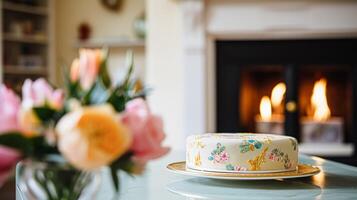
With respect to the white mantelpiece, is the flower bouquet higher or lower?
lower

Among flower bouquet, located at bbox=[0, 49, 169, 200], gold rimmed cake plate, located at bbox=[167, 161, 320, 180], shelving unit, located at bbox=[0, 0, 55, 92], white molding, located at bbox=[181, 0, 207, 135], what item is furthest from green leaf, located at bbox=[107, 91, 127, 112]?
shelving unit, located at bbox=[0, 0, 55, 92]

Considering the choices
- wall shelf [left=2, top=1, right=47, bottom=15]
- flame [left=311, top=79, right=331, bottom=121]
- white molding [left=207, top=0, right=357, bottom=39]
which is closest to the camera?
white molding [left=207, top=0, right=357, bottom=39]

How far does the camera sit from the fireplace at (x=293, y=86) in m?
3.59

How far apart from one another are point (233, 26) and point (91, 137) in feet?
10.3

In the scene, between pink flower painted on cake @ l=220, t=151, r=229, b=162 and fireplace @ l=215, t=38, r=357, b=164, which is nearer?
pink flower painted on cake @ l=220, t=151, r=229, b=162

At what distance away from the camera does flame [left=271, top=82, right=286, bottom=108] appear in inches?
144

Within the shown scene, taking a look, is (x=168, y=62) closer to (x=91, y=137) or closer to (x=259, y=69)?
(x=259, y=69)

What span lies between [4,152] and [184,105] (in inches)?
124

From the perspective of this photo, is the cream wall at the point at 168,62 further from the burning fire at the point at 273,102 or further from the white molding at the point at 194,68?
the burning fire at the point at 273,102

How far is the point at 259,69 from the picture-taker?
3.69 metres

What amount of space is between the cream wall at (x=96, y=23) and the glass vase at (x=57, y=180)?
4276 millimetres

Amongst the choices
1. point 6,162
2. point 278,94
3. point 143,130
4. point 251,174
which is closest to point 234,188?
point 251,174

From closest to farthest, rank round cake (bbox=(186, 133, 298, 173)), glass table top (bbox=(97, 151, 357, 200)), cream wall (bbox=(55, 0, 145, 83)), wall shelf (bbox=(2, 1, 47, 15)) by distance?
glass table top (bbox=(97, 151, 357, 200)) < round cake (bbox=(186, 133, 298, 173)) < wall shelf (bbox=(2, 1, 47, 15)) < cream wall (bbox=(55, 0, 145, 83))

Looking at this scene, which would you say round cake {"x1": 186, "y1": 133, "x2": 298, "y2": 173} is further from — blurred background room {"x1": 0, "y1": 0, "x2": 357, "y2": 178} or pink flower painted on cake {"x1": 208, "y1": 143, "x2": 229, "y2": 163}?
blurred background room {"x1": 0, "y1": 0, "x2": 357, "y2": 178}
